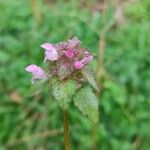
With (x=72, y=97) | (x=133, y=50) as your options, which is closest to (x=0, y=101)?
(x=133, y=50)

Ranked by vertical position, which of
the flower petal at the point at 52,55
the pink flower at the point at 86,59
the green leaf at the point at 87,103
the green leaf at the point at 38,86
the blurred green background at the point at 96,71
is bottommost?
the green leaf at the point at 87,103

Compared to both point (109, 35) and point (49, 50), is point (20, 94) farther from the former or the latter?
point (49, 50)

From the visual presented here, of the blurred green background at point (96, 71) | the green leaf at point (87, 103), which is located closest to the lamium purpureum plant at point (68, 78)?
the green leaf at point (87, 103)

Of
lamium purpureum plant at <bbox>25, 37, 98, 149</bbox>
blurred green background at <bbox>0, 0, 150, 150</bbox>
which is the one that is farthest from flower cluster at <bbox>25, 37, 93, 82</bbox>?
blurred green background at <bbox>0, 0, 150, 150</bbox>

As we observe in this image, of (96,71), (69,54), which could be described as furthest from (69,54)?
(96,71)

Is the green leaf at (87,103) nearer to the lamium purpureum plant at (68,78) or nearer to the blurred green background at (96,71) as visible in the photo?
the lamium purpureum plant at (68,78)
